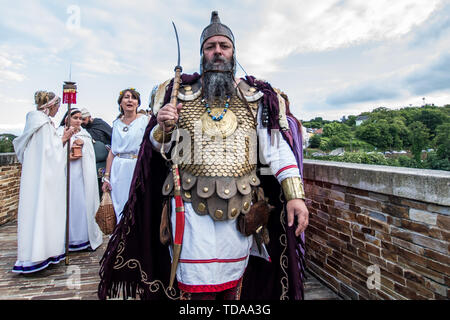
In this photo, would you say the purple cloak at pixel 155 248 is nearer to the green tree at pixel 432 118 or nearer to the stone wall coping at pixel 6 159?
the stone wall coping at pixel 6 159

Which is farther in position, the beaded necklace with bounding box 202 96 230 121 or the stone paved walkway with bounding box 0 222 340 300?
the stone paved walkway with bounding box 0 222 340 300

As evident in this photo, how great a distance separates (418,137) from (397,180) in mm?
80731

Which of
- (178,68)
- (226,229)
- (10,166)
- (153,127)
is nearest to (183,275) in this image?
(226,229)

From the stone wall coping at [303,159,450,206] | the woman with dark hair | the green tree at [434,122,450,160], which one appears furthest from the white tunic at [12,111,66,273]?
the green tree at [434,122,450,160]

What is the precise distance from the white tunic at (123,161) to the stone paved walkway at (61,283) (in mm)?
868

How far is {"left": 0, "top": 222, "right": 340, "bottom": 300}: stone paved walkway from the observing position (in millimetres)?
3013

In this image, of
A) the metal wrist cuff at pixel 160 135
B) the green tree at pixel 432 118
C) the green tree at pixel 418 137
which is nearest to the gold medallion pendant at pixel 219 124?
the metal wrist cuff at pixel 160 135

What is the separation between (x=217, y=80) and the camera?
1985mm

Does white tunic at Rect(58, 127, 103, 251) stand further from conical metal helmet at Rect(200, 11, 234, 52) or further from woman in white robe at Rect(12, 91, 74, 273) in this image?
conical metal helmet at Rect(200, 11, 234, 52)

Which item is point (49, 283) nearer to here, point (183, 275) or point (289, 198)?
Answer: point (183, 275)

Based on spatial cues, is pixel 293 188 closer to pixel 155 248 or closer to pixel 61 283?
pixel 155 248

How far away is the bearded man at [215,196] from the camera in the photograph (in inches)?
69.1

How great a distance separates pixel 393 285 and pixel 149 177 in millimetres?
2168

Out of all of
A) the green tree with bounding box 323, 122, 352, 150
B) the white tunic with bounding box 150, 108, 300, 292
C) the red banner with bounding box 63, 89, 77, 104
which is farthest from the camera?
the green tree with bounding box 323, 122, 352, 150
